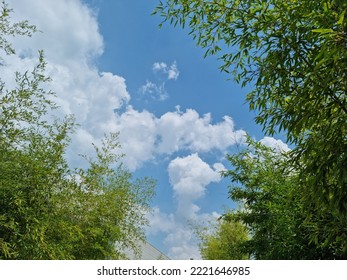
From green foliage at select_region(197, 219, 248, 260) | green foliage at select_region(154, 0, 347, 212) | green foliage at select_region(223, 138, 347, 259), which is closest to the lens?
green foliage at select_region(154, 0, 347, 212)

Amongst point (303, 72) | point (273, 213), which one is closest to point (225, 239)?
point (273, 213)

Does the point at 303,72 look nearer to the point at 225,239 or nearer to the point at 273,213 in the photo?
the point at 273,213

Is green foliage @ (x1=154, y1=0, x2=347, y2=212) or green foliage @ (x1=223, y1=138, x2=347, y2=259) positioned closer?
green foliage @ (x1=154, y1=0, x2=347, y2=212)

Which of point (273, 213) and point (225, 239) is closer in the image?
point (273, 213)

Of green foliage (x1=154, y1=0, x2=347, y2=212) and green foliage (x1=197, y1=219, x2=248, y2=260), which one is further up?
green foliage (x1=197, y1=219, x2=248, y2=260)

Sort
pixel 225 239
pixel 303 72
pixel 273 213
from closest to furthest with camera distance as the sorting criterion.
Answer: pixel 303 72 < pixel 273 213 < pixel 225 239

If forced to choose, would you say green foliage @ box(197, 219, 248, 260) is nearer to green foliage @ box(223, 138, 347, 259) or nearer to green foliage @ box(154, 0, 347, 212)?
green foliage @ box(223, 138, 347, 259)

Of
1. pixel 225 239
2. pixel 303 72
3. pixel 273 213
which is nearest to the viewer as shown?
pixel 303 72

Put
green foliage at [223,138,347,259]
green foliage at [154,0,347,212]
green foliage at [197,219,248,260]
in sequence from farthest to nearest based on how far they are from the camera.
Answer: green foliage at [197,219,248,260], green foliage at [223,138,347,259], green foliage at [154,0,347,212]

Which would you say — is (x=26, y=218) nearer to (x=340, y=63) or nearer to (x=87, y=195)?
(x=87, y=195)

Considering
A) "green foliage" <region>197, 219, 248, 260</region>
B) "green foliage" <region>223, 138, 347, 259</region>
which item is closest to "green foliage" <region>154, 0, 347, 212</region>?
"green foliage" <region>223, 138, 347, 259</region>

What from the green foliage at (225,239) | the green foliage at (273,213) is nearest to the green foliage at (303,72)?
the green foliage at (273,213)

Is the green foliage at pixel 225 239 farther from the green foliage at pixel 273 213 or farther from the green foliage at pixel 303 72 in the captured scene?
the green foliage at pixel 303 72
